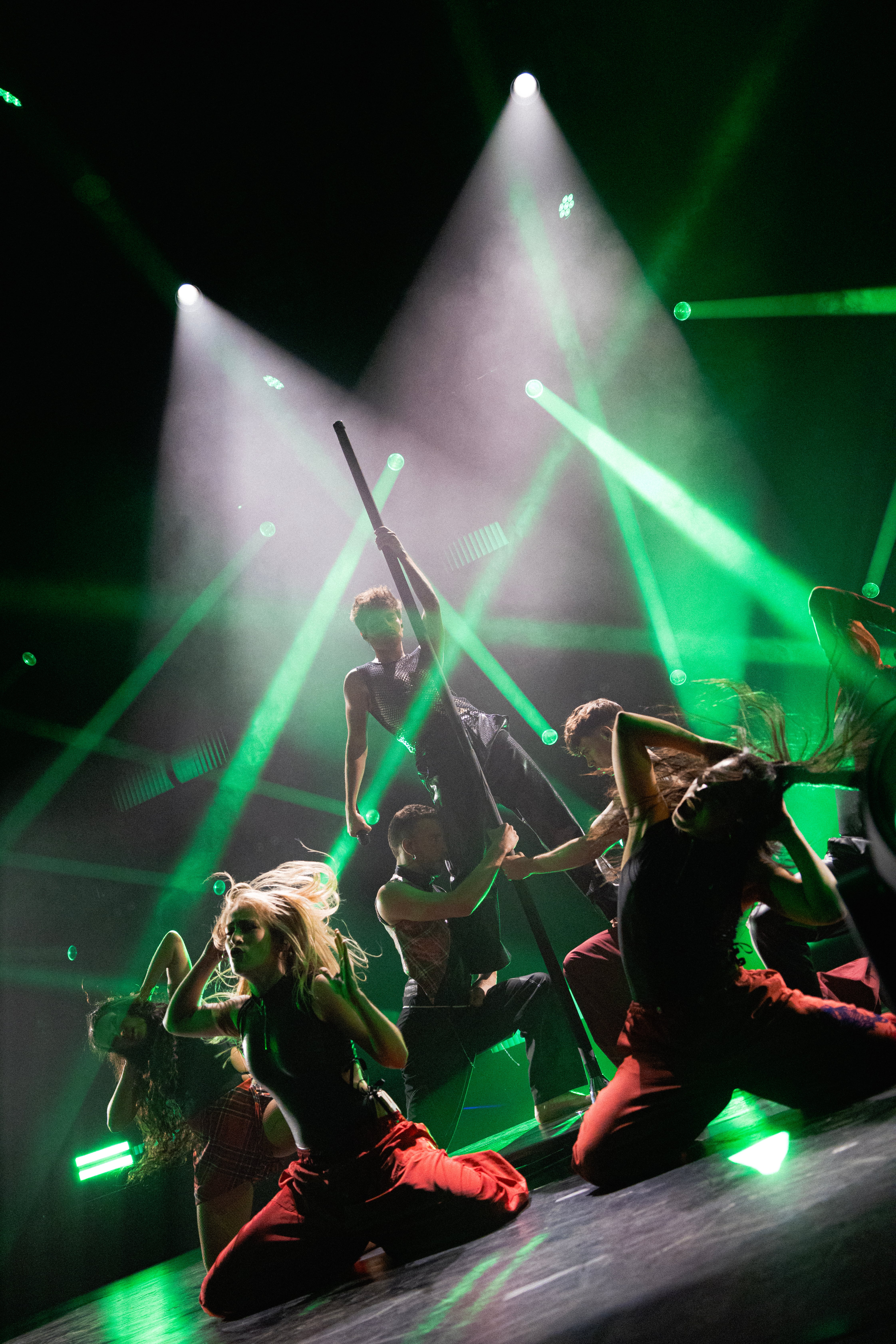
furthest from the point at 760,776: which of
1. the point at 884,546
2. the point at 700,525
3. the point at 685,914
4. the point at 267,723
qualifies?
the point at 267,723

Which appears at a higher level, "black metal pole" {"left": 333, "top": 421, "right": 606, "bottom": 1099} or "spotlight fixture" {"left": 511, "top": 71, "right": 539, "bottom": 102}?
"spotlight fixture" {"left": 511, "top": 71, "right": 539, "bottom": 102}

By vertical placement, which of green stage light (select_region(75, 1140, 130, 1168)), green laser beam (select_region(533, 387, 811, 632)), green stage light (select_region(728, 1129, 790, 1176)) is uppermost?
green laser beam (select_region(533, 387, 811, 632))

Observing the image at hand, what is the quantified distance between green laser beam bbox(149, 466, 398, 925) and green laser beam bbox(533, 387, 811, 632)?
4.71ft

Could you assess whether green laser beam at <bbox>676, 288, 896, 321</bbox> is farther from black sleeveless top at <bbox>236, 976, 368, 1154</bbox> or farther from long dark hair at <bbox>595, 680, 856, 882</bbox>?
black sleeveless top at <bbox>236, 976, 368, 1154</bbox>

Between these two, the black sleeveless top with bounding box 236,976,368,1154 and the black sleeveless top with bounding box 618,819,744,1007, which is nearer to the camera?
the black sleeveless top with bounding box 618,819,744,1007

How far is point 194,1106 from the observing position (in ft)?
9.64

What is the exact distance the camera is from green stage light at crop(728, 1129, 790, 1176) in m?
1.49

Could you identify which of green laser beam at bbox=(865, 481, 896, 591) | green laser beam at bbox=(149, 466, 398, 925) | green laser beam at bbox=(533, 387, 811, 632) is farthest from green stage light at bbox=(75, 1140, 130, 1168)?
green laser beam at bbox=(865, 481, 896, 591)

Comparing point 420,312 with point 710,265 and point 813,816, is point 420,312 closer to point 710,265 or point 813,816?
point 710,265

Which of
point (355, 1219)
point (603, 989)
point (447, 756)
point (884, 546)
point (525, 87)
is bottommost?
point (355, 1219)

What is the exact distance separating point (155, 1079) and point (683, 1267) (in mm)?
2733

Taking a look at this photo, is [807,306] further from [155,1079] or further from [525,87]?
[155,1079]

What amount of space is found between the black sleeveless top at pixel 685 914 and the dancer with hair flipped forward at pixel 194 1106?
162 centimetres

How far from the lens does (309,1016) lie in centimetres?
212
